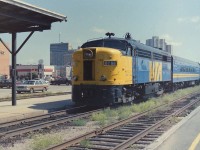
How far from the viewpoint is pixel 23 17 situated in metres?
16.2

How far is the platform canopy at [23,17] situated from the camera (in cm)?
1460

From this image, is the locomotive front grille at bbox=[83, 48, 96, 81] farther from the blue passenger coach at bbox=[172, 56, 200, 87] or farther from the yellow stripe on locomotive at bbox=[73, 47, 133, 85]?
the blue passenger coach at bbox=[172, 56, 200, 87]

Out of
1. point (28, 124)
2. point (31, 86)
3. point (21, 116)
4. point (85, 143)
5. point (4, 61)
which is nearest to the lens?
point (85, 143)

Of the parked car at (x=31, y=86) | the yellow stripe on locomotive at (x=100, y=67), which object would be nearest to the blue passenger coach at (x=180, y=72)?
the parked car at (x=31, y=86)

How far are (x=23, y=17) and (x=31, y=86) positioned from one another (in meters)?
22.6

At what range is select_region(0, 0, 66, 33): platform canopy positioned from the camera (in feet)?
47.9

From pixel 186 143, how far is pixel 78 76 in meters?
9.35

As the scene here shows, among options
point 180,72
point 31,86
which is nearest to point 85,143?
point 180,72

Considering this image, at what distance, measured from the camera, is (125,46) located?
18875mm

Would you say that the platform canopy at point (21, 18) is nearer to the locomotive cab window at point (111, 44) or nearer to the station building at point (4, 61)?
the locomotive cab window at point (111, 44)

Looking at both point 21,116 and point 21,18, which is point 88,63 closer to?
point 21,18

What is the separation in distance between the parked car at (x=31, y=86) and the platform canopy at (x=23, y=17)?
1884 cm

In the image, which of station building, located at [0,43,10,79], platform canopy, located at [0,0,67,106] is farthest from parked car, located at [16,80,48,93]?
station building, located at [0,43,10,79]

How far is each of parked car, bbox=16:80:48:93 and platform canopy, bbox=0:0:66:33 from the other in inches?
742
